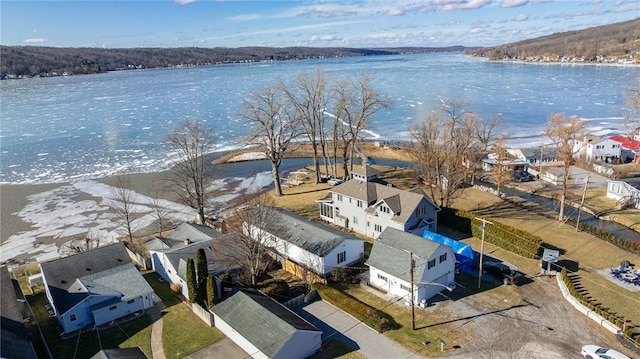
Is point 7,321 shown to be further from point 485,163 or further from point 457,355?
point 485,163

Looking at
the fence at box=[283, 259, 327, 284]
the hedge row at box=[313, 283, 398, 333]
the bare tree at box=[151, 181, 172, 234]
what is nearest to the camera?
the hedge row at box=[313, 283, 398, 333]

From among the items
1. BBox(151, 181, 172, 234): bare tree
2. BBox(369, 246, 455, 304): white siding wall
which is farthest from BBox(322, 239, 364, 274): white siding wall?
BBox(151, 181, 172, 234): bare tree

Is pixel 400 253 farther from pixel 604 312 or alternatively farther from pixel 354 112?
pixel 354 112

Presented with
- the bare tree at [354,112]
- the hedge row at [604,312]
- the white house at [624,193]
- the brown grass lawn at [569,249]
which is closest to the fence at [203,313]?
the brown grass lawn at [569,249]

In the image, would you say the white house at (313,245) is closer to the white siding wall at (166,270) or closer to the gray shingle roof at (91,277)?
the white siding wall at (166,270)

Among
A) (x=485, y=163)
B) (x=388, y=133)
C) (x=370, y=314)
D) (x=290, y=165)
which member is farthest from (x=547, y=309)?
(x=388, y=133)

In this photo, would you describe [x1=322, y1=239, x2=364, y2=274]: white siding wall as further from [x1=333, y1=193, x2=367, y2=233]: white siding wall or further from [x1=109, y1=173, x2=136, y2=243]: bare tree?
A: [x1=109, y1=173, x2=136, y2=243]: bare tree
